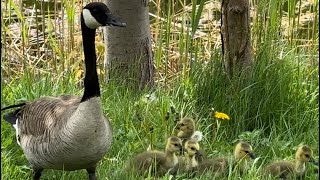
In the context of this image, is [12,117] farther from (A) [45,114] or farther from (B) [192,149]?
(B) [192,149]

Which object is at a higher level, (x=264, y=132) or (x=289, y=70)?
(x=289, y=70)

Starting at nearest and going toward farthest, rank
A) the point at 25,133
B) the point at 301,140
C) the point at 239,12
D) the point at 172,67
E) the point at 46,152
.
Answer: the point at 46,152 → the point at 25,133 → the point at 301,140 → the point at 239,12 → the point at 172,67

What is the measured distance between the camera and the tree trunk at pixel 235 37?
194 inches

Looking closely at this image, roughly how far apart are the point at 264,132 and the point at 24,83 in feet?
5.66

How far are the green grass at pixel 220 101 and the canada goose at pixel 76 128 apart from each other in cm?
27

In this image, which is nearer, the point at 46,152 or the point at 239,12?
the point at 46,152

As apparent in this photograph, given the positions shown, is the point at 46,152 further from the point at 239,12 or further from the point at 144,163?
the point at 239,12

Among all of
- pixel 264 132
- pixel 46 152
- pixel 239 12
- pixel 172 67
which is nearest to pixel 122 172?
pixel 46 152

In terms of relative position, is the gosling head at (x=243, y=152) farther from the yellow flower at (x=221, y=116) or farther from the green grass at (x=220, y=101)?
the yellow flower at (x=221, y=116)

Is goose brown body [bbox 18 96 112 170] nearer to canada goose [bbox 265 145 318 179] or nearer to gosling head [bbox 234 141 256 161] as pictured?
gosling head [bbox 234 141 256 161]

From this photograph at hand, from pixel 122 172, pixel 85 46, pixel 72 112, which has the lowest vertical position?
pixel 122 172

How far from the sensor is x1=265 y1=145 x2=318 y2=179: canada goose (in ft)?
12.8

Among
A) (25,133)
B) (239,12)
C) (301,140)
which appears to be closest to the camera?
(25,133)

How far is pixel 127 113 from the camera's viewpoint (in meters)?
4.74
